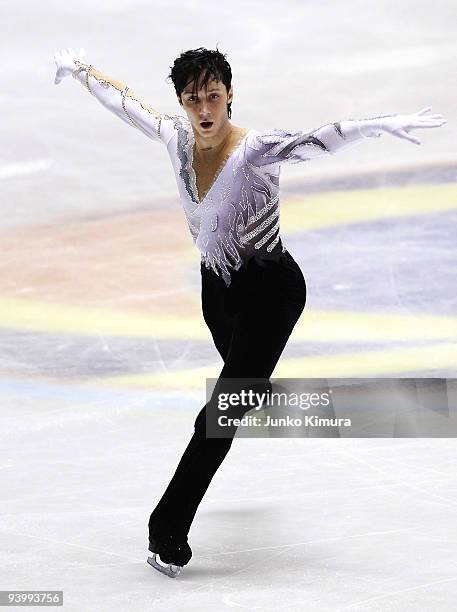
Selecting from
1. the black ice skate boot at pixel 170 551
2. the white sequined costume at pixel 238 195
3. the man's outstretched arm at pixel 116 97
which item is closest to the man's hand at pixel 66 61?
the man's outstretched arm at pixel 116 97

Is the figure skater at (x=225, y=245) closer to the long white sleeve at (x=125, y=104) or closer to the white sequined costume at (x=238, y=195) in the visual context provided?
the white sequined costume at (x=238, y=195)

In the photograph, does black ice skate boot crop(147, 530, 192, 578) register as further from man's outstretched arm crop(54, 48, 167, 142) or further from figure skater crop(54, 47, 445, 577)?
man's outstretched arm crop(54, 48, 167, 142)

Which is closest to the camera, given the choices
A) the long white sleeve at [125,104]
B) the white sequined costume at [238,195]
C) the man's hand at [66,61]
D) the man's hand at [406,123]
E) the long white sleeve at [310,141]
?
the man's hand at [406,123]

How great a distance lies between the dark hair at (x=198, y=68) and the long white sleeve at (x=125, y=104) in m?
0.32

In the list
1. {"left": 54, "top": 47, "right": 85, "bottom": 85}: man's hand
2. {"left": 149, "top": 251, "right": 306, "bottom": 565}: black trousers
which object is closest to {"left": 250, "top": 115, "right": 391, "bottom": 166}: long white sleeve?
{"left": 149, "top": 251, "right": 306, "bottom": 565}: black trousers

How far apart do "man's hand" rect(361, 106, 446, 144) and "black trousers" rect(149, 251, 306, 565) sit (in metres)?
0.65

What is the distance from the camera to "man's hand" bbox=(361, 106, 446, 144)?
105 inches

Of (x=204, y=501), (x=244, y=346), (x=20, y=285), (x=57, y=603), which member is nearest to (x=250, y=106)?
(x=20, y=285)

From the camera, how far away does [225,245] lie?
321cm

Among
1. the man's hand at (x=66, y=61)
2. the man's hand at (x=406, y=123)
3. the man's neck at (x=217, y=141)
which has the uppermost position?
the man's hand at (x=406, y=123)

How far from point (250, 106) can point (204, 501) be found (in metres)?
4.36

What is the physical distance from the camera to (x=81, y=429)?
5.27 meters

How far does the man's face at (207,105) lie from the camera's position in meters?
3.10

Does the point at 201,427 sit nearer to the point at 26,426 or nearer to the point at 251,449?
the point at 251,449
